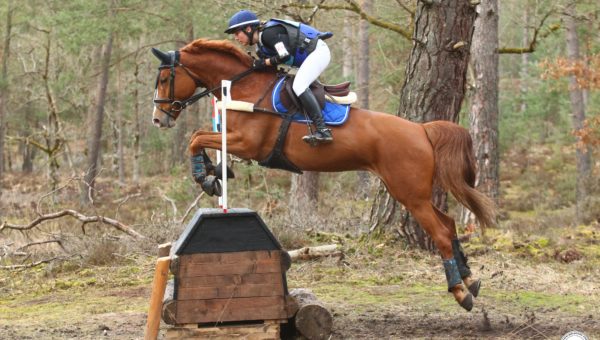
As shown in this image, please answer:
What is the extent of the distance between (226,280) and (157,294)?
0.54m

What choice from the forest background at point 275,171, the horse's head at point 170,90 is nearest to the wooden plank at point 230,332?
the horse's head at point 170,90

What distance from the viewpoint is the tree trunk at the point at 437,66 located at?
9266mm

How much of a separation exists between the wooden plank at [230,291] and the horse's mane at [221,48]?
6.85 ft

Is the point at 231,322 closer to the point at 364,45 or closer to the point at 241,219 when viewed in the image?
the point at 241,219

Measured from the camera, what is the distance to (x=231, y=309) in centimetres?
589

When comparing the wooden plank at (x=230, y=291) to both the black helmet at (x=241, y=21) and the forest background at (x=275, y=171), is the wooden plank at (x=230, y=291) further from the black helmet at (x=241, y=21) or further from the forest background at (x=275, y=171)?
the forest background at (x=275, y=171)

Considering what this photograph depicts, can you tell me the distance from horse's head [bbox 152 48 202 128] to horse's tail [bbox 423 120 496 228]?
223 cm

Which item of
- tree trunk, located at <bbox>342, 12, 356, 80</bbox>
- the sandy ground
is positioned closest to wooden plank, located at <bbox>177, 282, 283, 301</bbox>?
the sandy ground

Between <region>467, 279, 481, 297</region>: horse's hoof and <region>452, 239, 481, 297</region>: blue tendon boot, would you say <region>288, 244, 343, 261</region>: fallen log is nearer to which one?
<region>452, 239, 481, 297</region>: blue tendon boot

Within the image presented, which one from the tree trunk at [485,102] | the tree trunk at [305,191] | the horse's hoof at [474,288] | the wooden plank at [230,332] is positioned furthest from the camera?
the tree trunk at [305,191]

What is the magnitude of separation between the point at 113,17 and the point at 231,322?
17.8 m

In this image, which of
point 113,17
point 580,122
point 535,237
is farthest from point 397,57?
point 535,237

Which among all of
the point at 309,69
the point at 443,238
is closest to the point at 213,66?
the point at 309,69

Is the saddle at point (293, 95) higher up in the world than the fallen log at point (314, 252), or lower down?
higher up
